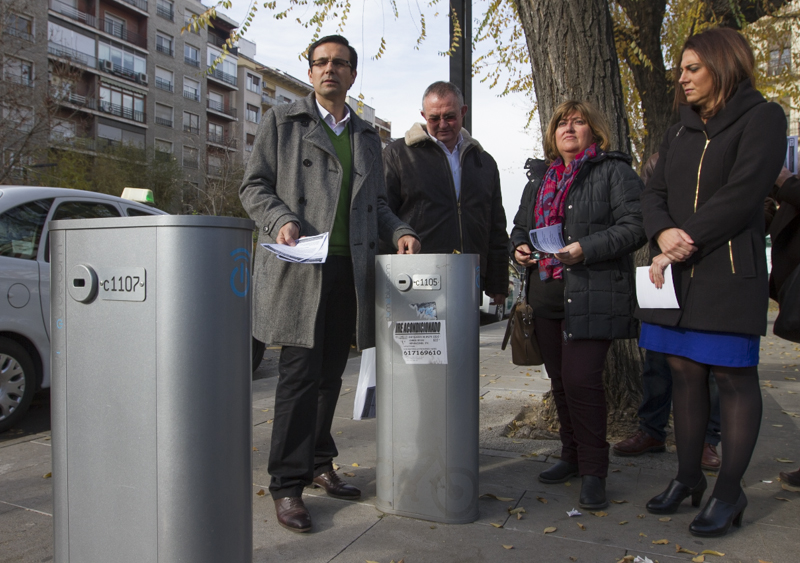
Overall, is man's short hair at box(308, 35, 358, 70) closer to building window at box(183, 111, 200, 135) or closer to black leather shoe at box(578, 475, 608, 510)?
black leather shoe at box(578, 475, 608, 510)

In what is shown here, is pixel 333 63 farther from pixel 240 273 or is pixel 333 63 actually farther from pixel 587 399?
pixel 587 399

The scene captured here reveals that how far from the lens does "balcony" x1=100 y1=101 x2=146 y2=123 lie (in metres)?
45.7

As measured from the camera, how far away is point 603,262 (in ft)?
10.8

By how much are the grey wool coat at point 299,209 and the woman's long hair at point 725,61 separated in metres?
1.61

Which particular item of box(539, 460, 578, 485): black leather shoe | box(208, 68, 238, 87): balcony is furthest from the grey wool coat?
box(208, 68, 238, 87): balcony

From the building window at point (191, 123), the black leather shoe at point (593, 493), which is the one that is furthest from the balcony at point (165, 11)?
the black leather shoe at point (593, 493)

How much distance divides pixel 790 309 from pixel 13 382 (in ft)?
15.9

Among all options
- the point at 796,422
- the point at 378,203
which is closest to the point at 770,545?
the point at 378,203

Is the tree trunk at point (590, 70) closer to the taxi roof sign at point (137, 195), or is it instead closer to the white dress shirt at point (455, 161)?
the white dress shirt at point (455, 161)

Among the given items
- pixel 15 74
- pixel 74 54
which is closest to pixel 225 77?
pixel 74 54

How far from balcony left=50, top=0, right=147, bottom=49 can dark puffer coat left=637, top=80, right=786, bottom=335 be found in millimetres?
48741

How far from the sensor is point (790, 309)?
3145 mm

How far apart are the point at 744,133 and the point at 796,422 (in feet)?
11.0

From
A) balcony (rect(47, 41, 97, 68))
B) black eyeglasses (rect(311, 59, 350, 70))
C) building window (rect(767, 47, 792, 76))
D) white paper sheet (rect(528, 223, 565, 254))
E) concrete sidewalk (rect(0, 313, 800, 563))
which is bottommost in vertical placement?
concrete sidewalk (rect(0, 313, 800, 563))
